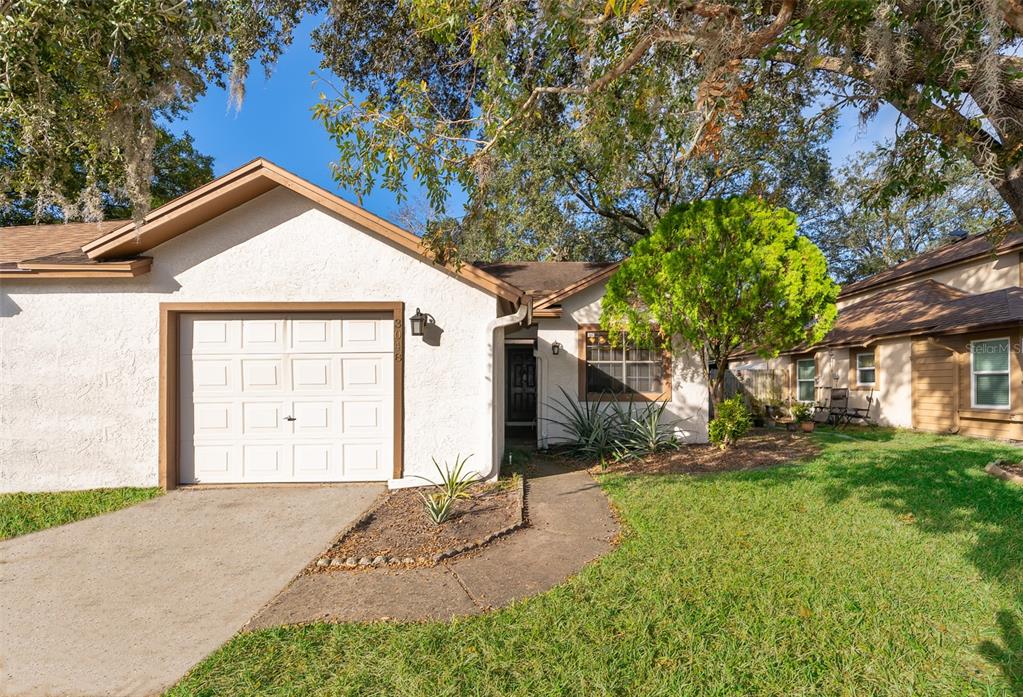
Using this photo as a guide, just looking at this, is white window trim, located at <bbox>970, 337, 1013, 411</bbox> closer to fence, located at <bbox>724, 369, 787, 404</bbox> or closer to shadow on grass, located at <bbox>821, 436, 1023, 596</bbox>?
shadow on grass, located at <bbox>821, 436, 1023, 596</bbox>

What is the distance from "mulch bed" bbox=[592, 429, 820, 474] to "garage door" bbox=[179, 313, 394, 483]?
4044 millimetres

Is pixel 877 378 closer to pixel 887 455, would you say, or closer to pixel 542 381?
pixel 887 455

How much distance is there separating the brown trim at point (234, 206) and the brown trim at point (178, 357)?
3.07 ft

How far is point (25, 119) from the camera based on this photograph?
15.9ft

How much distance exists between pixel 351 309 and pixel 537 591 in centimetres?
488

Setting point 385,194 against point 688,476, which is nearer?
point 385,194

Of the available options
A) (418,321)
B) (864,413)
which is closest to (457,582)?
(418,321)

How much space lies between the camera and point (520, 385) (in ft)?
40.8

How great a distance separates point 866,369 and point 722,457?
9.00 metres

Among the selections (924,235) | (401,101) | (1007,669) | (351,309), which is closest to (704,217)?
(401,101)

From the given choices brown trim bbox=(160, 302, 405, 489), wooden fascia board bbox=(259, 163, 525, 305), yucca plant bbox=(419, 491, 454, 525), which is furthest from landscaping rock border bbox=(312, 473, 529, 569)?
wooden fascia board bbox=(259, 163, 525, 305)

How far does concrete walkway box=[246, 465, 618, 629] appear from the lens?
369cm

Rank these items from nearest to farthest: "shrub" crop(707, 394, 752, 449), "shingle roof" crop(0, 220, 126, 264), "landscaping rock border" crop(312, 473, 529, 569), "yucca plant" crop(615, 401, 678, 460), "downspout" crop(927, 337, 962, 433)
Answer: "landscaping rock border" crop(312, 473, 529, 569) < "shingle roof" crop(0, 220, 126, 264) < "yucca plant" crop(615, 401, 678, 460) < "shrub" crop(707, 394, 752, 449) < "downspout" crop(927, 337, 962, 433)

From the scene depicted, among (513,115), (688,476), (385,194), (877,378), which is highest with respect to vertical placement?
(513,115)
